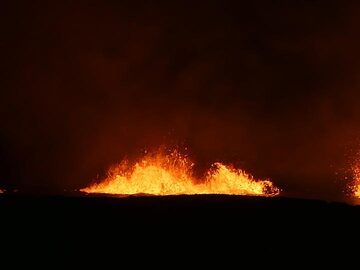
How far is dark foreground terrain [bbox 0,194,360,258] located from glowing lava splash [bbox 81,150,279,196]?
582cm

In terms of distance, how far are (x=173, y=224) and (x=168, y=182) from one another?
10.3 metres

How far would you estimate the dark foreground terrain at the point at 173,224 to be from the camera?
15016mm

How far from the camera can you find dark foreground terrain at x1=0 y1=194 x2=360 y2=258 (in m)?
15.0

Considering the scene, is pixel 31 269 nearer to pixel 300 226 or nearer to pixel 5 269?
pixel 5 269

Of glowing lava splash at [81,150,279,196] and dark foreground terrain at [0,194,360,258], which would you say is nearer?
dark foreground terrain at [0,194,360,258]

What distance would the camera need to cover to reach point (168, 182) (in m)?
26.7

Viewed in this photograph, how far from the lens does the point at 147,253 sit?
47.8 feet

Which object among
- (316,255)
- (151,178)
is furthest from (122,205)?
(151,178)

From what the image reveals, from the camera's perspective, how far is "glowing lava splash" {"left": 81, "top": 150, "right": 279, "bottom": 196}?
82.9ft

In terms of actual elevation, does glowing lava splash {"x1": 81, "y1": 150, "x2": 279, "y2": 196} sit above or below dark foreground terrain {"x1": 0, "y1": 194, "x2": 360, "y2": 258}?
above

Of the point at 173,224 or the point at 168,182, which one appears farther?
the point at 168,182

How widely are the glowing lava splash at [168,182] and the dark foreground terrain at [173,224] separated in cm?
582

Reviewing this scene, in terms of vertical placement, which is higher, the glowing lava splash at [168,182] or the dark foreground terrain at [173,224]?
the glowing lava splash at [168,182]

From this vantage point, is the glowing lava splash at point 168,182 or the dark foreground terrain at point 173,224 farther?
the glowing lava splash at point 168,182
